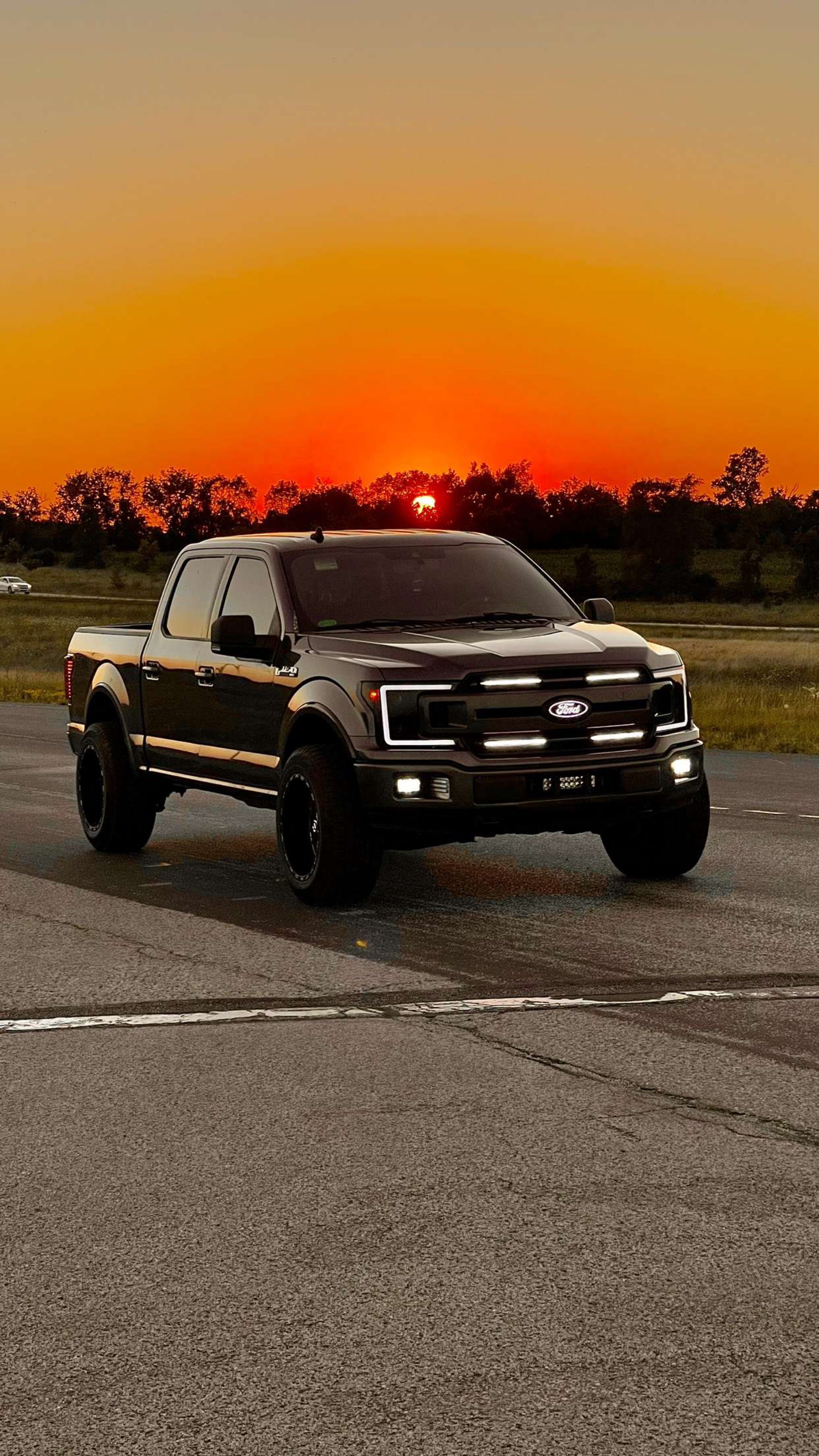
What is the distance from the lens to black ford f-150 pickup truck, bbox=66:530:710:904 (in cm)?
1005

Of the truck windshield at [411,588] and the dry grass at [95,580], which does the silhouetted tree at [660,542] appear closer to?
the dry grass at [95,580]

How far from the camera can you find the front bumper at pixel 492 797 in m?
9.95

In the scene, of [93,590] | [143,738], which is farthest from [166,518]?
[143,738]

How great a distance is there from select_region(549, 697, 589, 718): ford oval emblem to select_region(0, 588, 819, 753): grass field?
13.6m

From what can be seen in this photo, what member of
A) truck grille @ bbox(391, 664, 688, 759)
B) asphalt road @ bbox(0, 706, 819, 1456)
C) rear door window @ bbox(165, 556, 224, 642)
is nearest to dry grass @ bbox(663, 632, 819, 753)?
rear door window @ bbox(165, 556, 224, 642)

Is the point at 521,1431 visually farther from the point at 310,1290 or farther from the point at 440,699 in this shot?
the point at 440,699

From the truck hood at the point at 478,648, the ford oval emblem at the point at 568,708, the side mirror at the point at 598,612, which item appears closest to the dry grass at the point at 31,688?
the side mirror at the point at 598,612

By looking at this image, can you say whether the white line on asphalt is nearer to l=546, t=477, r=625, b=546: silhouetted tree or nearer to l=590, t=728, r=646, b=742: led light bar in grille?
l=590, t=728, r=646, b=742: led light bar in grille

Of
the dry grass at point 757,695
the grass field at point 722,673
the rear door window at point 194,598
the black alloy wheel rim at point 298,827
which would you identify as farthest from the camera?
the grass field at point 722,673

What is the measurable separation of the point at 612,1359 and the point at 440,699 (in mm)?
6171

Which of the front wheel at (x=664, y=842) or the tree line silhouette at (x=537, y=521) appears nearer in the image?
the front wheel at (x=664, y=842)

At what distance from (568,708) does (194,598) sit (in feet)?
10.5

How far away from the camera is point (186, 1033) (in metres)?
7.43

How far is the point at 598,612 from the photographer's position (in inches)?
459
